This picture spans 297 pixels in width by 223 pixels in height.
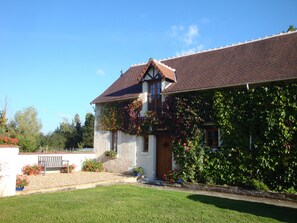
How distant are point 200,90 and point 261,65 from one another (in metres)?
3.24

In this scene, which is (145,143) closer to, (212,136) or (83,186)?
(212,136)

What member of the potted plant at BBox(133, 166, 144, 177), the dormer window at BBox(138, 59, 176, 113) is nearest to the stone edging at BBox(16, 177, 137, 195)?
the potted plant at BBox(133, 166, 144, 177)

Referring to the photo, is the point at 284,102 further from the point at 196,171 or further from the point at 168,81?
the point at 168,81

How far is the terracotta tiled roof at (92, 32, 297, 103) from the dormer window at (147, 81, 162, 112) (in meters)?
0.79

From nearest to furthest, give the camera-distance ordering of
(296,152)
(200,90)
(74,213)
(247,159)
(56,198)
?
(74,213) → (56,198) → (296,152) → (247,159) → (200,90)

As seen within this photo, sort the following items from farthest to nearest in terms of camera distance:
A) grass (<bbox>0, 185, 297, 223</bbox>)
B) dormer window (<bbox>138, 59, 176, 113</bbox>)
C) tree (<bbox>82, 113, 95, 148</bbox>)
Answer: tree (<bbox>82, 113, 95, 148</bbox>) → dormer window (<bbox>138, 59, 176, 113</bbox>) → grass (<bbox>0, 185, 297, 223</bbox>)

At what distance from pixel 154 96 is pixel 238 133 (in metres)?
5.59

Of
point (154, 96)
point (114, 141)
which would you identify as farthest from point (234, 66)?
point (114, 141)

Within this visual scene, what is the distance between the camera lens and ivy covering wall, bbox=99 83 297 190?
10.5 m

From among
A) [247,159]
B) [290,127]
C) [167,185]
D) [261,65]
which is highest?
[261,65]

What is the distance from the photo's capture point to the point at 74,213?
6.81 metres

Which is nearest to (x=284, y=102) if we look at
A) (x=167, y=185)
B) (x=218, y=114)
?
(x=218, y=114)

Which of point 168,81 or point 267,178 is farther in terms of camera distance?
point 168,81

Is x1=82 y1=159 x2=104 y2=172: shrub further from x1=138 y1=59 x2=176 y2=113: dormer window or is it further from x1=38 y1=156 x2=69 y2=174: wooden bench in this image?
x1=138 y1=59 x2=176 y2=113: dormer window
